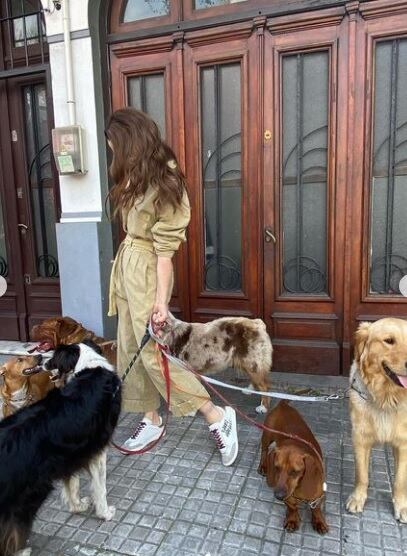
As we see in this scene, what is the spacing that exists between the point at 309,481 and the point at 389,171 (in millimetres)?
2907

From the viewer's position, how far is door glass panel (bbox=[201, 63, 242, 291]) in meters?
4.38

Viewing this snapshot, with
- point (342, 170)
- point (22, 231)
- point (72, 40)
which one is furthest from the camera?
point (22, 231)

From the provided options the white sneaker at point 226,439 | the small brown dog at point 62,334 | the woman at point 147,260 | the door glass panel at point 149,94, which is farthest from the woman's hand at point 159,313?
the door glass panel at point 149,94

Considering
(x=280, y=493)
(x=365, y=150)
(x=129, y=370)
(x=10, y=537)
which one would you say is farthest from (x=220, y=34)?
(x=10, y=537)

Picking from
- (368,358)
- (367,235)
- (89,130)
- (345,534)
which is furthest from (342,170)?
(345,534)

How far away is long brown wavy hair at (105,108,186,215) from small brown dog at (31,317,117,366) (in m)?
1.49

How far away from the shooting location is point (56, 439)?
2.16 m

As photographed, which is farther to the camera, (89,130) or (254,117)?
(89,130)

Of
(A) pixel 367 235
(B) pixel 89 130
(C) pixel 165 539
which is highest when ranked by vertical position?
(B) pixel 89 130

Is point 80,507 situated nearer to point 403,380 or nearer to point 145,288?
point 145,288

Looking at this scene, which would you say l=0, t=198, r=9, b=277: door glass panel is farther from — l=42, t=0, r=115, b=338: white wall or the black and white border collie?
the black and white border collie

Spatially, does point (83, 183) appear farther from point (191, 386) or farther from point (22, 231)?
point (191, 386)

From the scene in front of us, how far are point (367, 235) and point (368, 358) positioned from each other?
1999mm

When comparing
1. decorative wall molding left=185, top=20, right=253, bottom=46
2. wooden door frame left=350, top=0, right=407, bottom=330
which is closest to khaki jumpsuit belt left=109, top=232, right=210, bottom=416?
wooden door frame left=350, top=0, right=407, bottom=330
